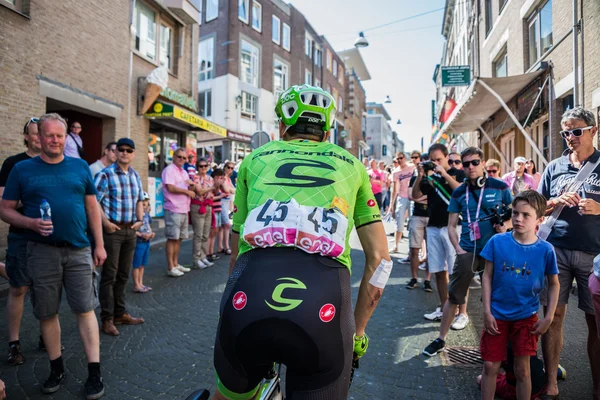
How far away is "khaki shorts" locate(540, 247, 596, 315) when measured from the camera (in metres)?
3.29

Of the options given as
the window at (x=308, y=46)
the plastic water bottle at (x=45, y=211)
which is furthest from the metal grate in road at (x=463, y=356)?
the window at (x=308, y=46)

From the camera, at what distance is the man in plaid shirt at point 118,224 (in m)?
4.74

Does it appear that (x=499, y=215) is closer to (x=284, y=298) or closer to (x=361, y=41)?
(x=284, y=298)

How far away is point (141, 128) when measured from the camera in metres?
13.3

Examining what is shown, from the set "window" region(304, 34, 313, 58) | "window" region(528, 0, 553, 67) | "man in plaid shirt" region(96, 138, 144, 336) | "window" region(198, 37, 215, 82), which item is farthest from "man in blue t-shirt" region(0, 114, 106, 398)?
"window" region(304, 34, 313, 58)

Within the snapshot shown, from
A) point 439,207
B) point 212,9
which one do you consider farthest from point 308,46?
point 439,207

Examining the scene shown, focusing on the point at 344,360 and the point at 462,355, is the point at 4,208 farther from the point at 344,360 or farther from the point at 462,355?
the point at 462,355

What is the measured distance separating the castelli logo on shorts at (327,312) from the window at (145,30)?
1361 centimetres

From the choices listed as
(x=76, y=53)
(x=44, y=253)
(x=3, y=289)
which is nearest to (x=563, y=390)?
(x=44, y=253)

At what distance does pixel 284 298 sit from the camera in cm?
154

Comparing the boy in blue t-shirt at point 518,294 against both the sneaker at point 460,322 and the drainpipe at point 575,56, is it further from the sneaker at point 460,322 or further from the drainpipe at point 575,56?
the drainpipe at point 575,56

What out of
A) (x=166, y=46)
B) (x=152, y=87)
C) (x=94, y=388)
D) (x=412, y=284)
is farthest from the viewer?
(x=166, y=46)

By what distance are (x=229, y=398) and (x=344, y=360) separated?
1.64 feet

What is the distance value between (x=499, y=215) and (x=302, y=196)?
3.10 m
